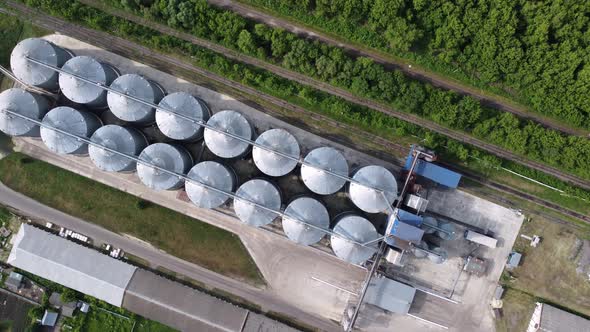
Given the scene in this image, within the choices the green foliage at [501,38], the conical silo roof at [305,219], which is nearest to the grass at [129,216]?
the conical silo roof at [305,219]

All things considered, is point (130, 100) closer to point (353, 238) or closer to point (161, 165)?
point (161, 165)

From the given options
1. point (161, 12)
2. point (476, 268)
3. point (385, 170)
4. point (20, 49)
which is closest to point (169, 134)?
point (161, 12)

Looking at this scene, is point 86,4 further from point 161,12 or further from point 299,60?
point 299,60

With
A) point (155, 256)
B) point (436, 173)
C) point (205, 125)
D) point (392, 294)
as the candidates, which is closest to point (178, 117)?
point (205, 125)

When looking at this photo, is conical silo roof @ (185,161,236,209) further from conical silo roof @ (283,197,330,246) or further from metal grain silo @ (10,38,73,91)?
metal grain silo @ (10,38,73,91)

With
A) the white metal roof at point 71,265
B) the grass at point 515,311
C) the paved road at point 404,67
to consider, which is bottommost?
the white metal roof at point 71,265

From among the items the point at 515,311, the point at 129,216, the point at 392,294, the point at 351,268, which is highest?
the point at 515,311

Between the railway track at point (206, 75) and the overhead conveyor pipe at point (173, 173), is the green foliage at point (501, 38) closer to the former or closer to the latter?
the railway track at point (206, 75)

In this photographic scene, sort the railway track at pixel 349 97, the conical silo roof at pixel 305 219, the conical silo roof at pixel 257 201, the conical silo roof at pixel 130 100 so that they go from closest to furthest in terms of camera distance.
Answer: the conical silo roof at pixel 305 219 → the conical silo roof at pixel 257 201 → the conical silo roof at pixel 130 100 → the railway track at pixel 349 97
